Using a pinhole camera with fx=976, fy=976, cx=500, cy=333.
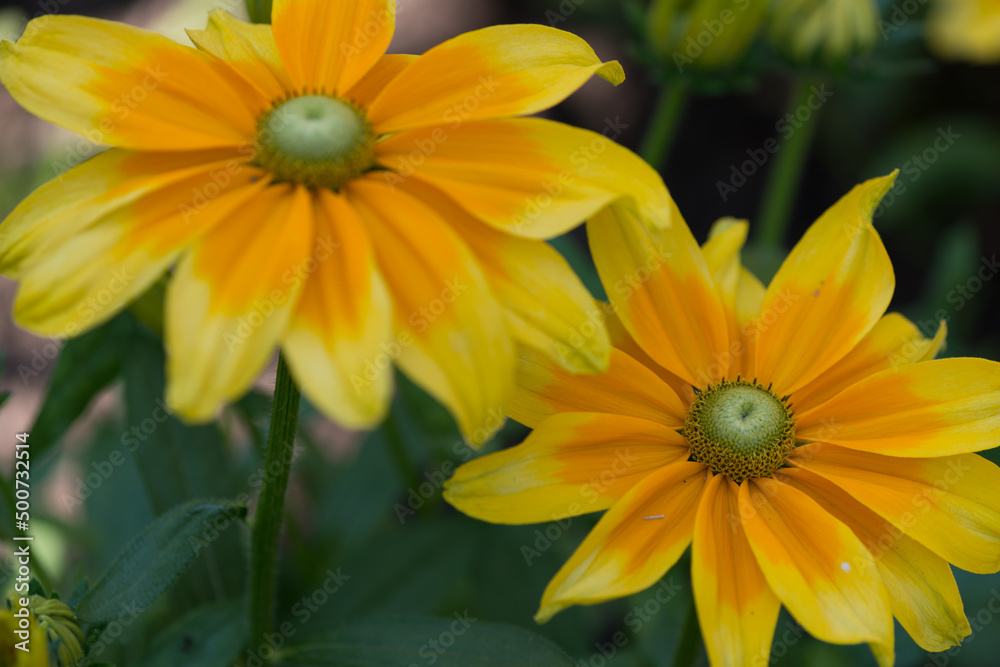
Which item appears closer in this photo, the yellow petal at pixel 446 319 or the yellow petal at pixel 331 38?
the yellow petal at pixel 446 319

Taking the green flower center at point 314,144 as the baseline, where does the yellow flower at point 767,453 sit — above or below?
below

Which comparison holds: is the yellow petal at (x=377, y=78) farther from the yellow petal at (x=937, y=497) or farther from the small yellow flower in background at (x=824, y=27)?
the small yellow flower in background at (x=824, y=27)

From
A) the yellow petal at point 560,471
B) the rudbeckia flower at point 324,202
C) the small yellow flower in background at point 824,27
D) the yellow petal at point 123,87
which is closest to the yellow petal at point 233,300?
the rudbeckia flower at point 324,202

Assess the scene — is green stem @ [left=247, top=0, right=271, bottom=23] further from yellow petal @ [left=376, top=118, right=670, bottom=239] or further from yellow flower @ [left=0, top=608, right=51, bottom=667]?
yellow flower @ [left=0, top=608, right=51, bottom=667]

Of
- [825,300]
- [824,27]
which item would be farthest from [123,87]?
[824,27]

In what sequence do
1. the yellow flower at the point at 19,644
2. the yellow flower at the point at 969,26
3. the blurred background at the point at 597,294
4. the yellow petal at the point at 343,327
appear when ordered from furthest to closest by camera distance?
1. the yellow flower at the point at 969,26
2. the blurred background at the point at 597,294
3. the yellow flower at the point at 19,644
4. the yellow petal at the point at 343,327

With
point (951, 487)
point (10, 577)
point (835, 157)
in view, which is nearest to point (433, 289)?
point (951, 487)

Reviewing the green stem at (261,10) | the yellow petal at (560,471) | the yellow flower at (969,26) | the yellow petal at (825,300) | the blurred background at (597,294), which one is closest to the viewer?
the yellow petal at (560,471)

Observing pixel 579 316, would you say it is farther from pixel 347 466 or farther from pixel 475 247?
pixel 347 466
